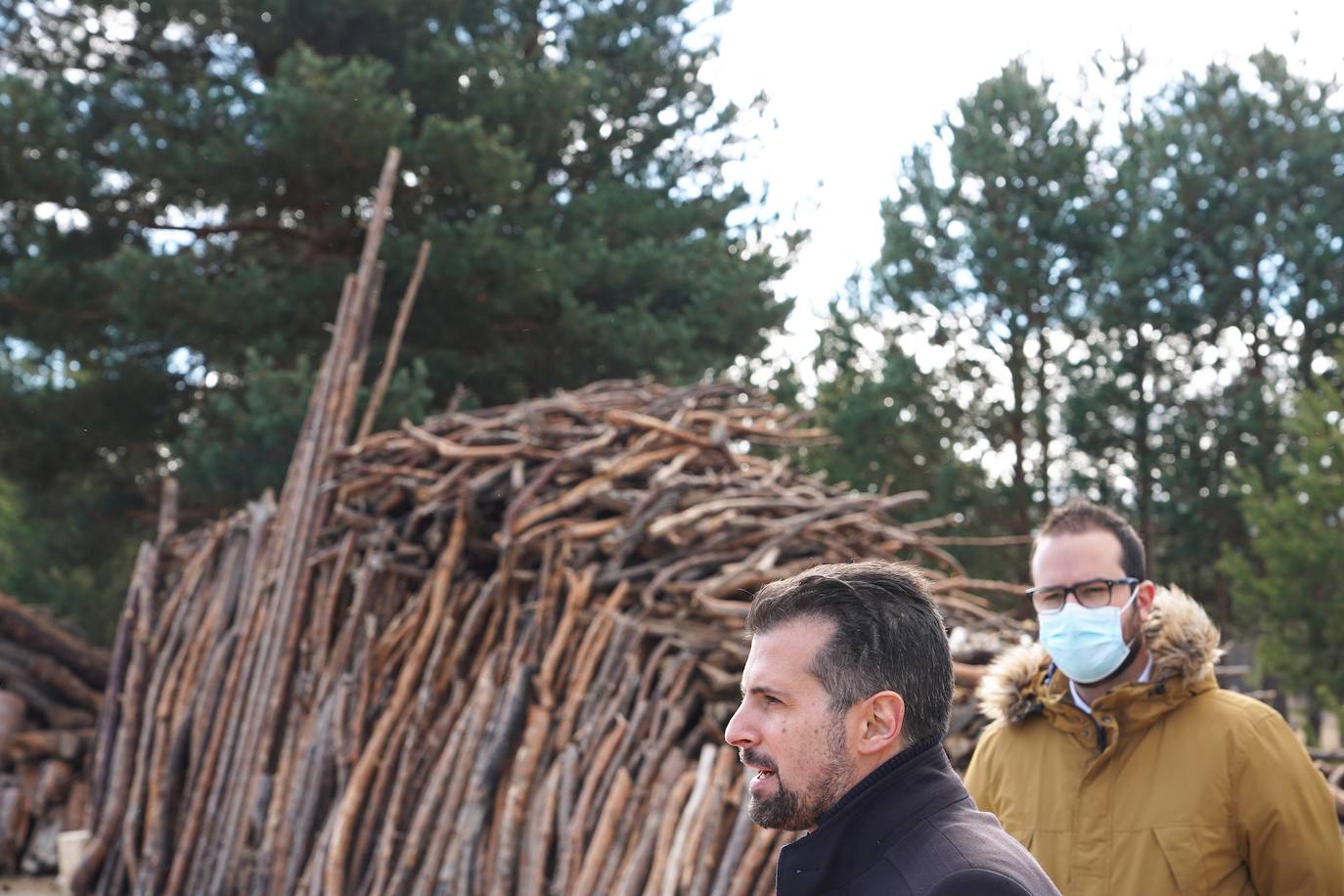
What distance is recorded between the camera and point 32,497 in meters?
13.4

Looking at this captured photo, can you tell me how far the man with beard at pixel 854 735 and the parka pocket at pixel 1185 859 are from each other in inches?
33.5

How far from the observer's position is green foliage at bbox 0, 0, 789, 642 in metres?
10.5

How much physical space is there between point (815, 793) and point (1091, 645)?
1.11 metres

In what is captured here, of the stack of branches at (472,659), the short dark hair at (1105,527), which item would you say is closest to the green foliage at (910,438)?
the stack of branches at (472,659)

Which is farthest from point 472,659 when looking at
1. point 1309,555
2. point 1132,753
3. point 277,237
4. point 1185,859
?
point 1309,555

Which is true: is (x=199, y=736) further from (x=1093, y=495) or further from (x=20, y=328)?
(x=1093, y=495)

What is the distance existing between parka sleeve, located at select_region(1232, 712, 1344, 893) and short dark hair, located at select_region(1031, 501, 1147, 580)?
0.41 metres

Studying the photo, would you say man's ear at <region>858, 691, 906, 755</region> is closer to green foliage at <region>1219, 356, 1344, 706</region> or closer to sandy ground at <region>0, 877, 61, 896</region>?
sandy ground at <region>0, 877, 61, 896</region>

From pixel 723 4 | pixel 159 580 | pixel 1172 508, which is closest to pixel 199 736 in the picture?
pixel 159 580

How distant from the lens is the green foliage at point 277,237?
1049cm

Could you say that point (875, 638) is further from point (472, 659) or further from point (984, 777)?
point (472, 659)

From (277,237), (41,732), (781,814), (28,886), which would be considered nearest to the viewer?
(781,814)

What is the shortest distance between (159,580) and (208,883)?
2.36m

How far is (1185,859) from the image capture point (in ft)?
7.16
